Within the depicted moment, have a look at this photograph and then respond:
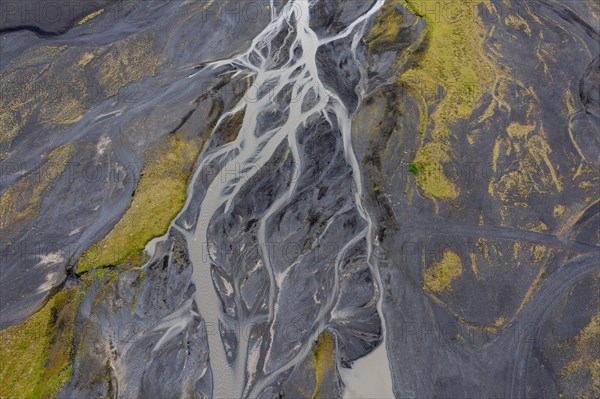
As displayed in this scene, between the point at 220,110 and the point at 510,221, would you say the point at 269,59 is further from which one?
the point at 510,221

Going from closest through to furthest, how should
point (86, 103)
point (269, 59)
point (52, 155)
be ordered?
point (52, 155) → point (86, 103) → point (269, 59)

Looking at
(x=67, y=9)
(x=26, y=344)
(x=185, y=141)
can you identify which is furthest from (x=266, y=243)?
(x=67, y=9)

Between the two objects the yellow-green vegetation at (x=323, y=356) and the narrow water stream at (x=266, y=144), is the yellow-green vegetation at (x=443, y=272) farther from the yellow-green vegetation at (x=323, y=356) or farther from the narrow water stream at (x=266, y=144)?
the yellow-green vegetation at (x=323, y=356)

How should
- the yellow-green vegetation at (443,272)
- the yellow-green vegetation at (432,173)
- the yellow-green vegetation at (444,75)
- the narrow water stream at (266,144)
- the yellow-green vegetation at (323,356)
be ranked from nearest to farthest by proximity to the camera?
the yellow-green vegetation at (323,356) < the narrow water stream at (266,144) < the yellow-green vegetation at (443,272) < the yellow-green vegetation at (432,173) < the yellow-green vegetation at (444,75)

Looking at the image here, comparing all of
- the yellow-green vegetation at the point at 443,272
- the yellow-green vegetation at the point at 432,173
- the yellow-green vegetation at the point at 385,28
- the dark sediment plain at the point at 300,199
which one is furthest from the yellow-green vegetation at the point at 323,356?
the yellow-green vegetation at the point at 385,28

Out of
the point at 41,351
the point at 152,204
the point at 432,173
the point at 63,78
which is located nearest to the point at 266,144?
the point at 152,204
